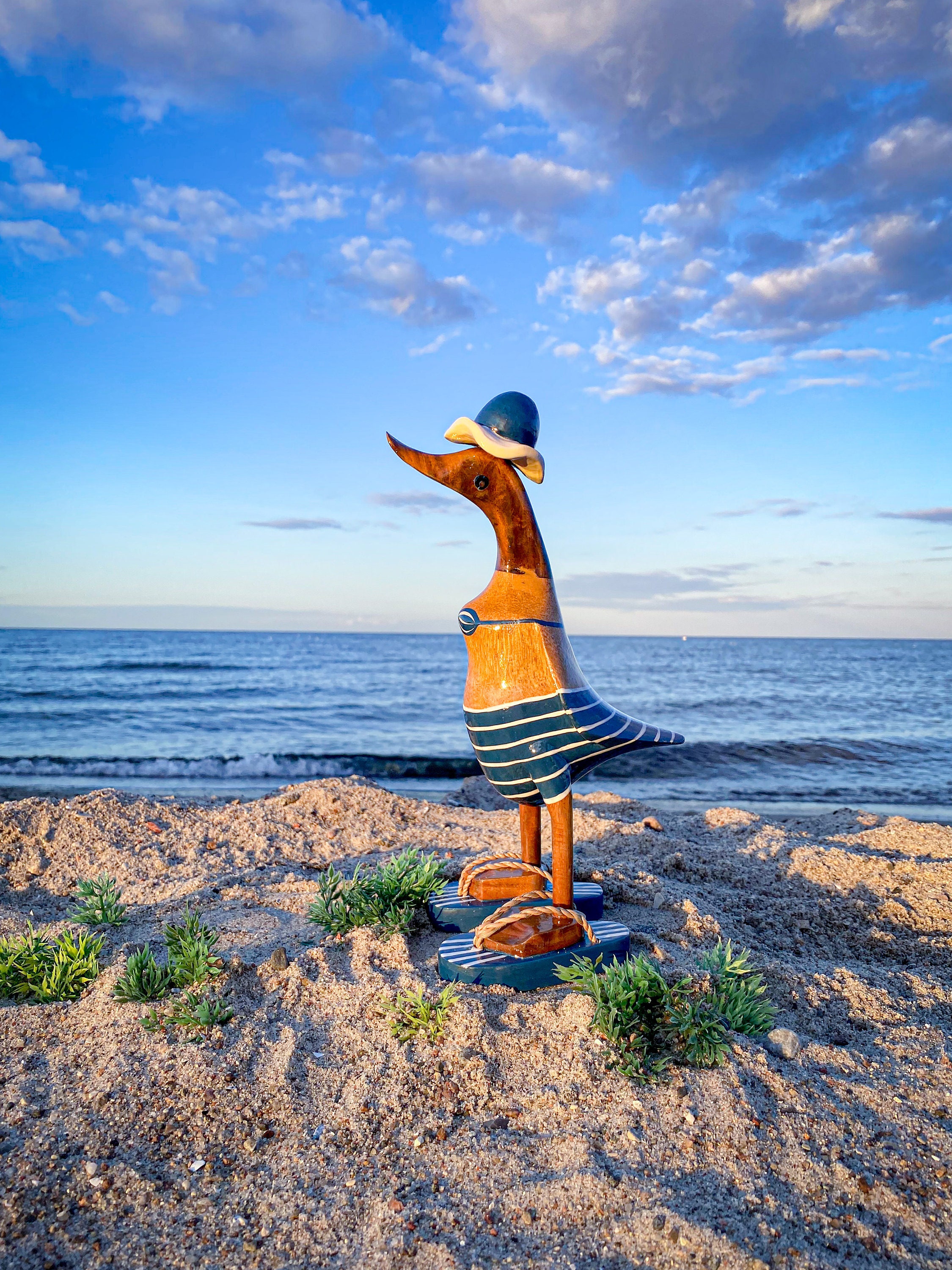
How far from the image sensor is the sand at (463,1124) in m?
2.01

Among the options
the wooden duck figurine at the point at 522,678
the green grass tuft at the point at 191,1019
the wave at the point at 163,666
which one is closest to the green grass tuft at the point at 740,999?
the wooden duck figurine at the point at 522,678

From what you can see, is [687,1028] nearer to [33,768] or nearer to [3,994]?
[3,994]

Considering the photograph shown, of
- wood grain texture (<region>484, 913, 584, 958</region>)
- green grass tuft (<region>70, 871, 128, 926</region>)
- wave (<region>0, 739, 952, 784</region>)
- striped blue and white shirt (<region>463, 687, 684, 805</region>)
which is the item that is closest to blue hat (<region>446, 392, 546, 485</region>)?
striped blue and white shirt (<region>463, 687, 684, 805</region>)

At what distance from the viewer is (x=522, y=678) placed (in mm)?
3340

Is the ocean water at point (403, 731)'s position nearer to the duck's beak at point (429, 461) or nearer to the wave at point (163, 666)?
the wave at point (163, 666)

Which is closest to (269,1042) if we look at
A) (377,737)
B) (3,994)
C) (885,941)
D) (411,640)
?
(3,994)

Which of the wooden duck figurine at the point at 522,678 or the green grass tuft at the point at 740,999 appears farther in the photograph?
the wooden duck figurine at the point at 522,678

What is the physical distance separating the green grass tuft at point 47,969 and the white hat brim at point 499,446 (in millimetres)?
2774

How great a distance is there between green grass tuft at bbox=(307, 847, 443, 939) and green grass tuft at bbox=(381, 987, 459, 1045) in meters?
0.62

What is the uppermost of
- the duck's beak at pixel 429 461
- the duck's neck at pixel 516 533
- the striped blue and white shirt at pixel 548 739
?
the duck's beak at pixel 429 461

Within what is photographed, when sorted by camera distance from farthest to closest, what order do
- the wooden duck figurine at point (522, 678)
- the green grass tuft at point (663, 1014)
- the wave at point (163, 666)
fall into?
the wave at point (163, 666)
the wooden duck figurine at point (522, 678)
the green grass tuft at point (663, 1014)

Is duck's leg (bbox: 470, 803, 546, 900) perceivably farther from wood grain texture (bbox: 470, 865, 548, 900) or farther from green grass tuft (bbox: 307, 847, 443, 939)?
green grass tuft (bbox: 307, 847, 443, 939)

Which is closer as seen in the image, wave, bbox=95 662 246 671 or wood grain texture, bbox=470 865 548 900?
wood grain texture, bbox=470 865 548 900

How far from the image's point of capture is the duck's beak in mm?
3322
